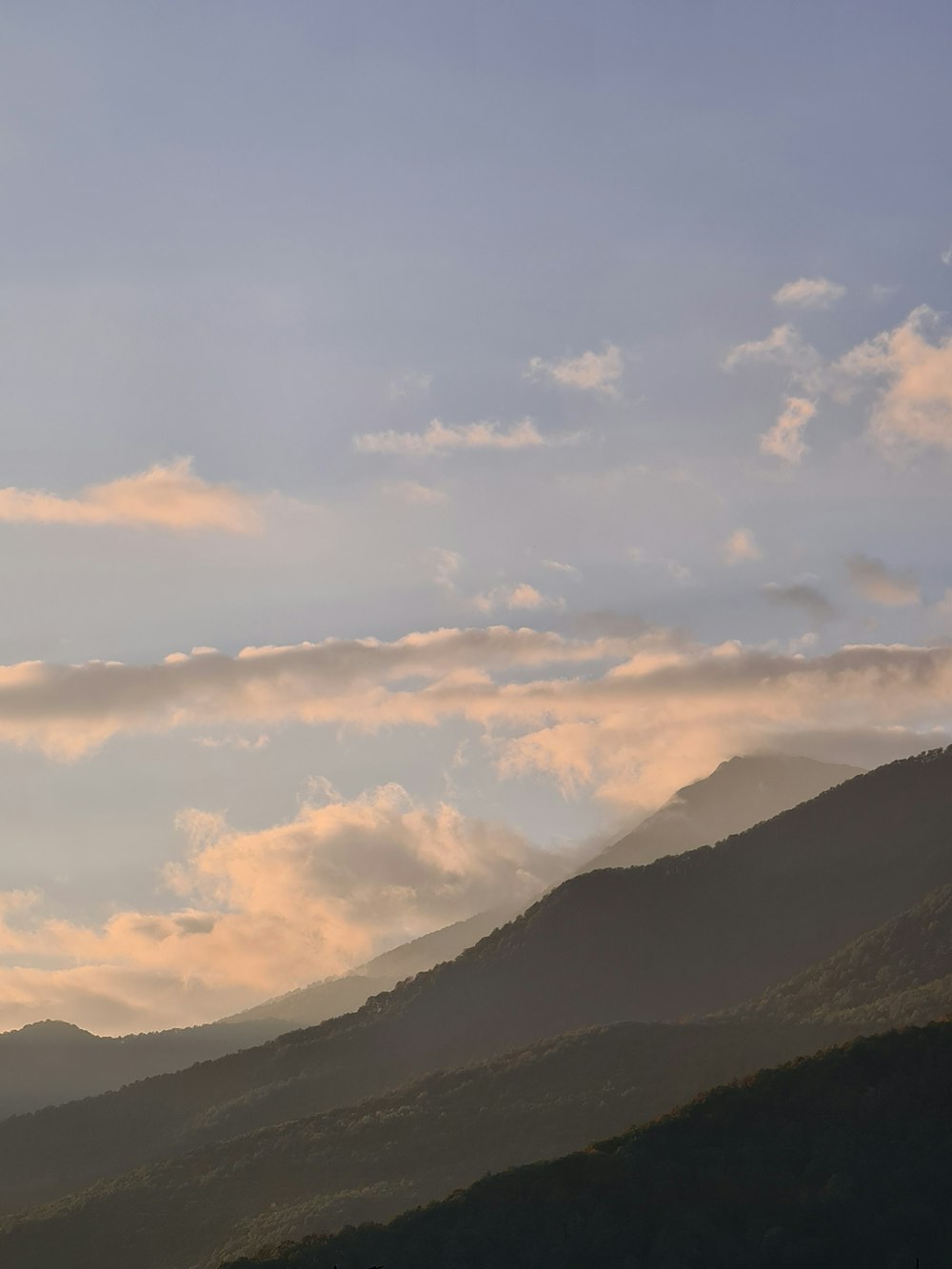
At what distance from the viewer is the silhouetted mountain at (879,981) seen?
168625 millimetres

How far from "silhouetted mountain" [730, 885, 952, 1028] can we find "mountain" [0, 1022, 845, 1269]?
22.0 ft

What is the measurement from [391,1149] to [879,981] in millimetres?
67627

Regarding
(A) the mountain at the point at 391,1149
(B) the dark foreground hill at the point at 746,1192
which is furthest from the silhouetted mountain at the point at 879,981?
(B) the dark foreground hill at the point at 746,1192

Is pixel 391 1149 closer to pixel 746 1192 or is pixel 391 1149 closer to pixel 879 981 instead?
pixel 879 981

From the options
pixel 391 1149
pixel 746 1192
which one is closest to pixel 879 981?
pixel 391 1149

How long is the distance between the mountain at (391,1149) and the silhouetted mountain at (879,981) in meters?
6.72

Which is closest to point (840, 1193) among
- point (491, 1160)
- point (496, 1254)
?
point (496, 1254)

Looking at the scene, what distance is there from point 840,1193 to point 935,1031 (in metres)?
19.0

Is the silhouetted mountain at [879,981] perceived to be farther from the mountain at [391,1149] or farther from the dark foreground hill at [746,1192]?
the dark foreground hill at [746,1192]

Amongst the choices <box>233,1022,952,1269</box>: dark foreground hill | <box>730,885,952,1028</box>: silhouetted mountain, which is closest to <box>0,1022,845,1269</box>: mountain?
<box>730,885,952,1028</box>: silhouetted mountain

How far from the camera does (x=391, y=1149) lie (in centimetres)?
16025

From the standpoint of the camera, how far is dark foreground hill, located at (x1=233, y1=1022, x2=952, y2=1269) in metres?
70.4

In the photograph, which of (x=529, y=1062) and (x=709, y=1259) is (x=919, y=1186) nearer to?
(x=709, y=1259)

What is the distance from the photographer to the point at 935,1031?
293ft
